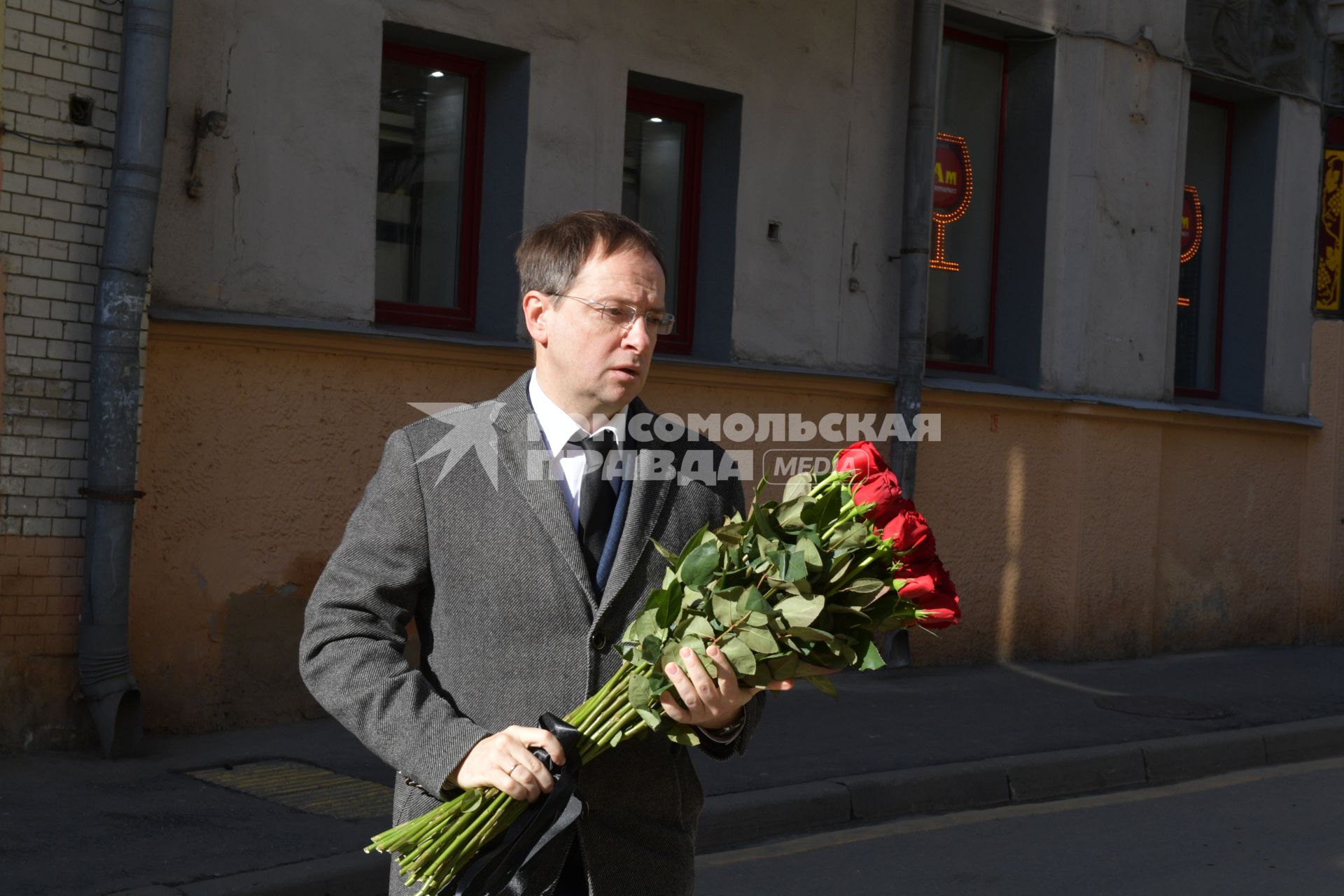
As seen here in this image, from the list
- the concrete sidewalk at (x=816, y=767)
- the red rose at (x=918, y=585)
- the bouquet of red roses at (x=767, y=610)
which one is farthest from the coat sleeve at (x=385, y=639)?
the concrete sidewalk at (x=816, y=767)

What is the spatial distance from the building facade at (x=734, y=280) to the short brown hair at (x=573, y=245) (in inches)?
202

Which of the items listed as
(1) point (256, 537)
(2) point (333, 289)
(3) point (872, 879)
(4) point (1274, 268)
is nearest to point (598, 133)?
(2) point (333, 289)

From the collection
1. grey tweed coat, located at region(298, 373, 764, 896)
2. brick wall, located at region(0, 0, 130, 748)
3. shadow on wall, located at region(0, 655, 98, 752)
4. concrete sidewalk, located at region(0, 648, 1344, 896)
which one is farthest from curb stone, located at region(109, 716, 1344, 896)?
grey tweed coat, located at region(298, 373, 764, 896)

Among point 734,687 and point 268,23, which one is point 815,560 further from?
point 268,23

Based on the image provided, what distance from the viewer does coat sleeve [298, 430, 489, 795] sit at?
2383 mm

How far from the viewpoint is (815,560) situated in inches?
91.2

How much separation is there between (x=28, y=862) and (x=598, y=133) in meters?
5.39

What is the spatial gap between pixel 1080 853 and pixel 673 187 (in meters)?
5.28

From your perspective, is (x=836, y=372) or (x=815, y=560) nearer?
(x=815, y=560)

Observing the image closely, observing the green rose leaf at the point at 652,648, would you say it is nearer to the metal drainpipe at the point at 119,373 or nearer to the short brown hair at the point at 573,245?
the short brown hair at the point at 573,245

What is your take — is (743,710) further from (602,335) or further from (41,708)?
(41,708)

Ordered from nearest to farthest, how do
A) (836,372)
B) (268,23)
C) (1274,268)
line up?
(268,23) → (836,372) → (1274,268)

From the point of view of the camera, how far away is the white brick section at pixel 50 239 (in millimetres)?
6992

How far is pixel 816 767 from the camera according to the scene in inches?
296
